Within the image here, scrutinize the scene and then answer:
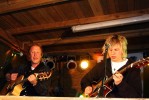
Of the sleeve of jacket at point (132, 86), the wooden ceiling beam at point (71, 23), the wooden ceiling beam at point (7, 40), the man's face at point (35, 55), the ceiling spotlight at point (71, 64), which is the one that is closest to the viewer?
the sleeve of jacket at point (132, 86)

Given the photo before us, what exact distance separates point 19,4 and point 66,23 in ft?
3.46

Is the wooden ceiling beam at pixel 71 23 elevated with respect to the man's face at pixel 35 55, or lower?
elevated

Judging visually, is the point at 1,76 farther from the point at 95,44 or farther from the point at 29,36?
the point at 95,44

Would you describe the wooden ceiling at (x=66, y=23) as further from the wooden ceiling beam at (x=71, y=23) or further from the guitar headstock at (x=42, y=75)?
the guitar headstock at (x=42, y=75)

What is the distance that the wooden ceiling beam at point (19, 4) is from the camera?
4004mm

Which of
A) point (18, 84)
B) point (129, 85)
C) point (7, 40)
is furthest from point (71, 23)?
point (129, 85)

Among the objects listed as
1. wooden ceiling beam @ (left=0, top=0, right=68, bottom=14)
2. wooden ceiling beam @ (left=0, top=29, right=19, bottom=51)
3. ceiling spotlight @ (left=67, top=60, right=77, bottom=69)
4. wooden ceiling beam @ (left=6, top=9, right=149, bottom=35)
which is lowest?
ceiling spotlight @ (left=67, top=60, right=77, bottom=69)

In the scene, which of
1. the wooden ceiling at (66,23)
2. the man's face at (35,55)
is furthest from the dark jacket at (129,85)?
the wooden ceiling at (66,23)

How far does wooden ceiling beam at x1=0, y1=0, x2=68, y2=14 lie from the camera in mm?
4004

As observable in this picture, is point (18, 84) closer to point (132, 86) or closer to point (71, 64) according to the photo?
point (132, 86)

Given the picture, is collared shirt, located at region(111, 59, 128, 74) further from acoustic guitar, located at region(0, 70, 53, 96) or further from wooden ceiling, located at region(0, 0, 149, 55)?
wooden ceiling, located at region(0, 0, 149, 55)

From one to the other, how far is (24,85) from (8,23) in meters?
2.44

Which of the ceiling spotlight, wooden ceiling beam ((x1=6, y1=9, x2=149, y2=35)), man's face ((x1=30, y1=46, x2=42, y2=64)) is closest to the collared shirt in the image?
man's face ((x1=30, y1=46, x2=42, y2=64))

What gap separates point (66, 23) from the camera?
479cm
